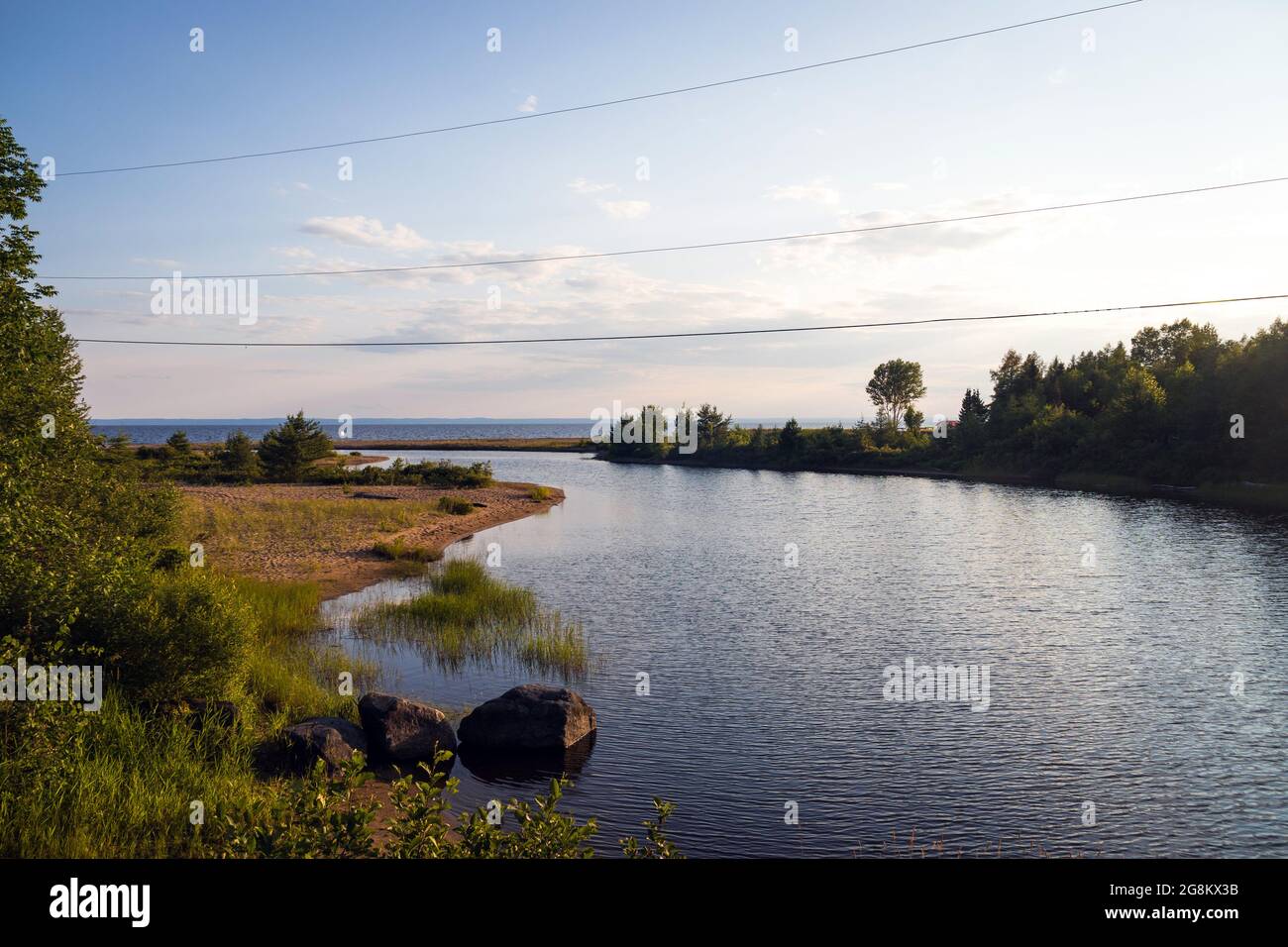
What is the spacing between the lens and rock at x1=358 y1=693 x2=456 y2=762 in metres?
14.6

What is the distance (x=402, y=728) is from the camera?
48.7 feet

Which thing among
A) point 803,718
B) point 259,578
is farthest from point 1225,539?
point 259,578

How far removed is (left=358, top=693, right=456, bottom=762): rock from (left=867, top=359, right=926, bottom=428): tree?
13851cm

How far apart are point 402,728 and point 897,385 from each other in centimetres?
14283

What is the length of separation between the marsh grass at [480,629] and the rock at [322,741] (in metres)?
6.39

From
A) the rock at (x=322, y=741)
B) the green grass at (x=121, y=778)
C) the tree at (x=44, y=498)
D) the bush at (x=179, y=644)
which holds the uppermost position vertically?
the tree at (x=44, y=498)

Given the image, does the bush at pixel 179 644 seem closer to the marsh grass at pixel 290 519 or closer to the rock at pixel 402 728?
the rock at pixel 402 728

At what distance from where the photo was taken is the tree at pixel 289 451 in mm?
75562

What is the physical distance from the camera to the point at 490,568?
35.3 m

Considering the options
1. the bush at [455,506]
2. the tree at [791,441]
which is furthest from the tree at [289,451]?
the tree at [791,441]

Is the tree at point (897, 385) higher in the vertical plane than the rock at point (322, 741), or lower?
higher

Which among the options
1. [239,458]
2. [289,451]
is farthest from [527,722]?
[239,458]

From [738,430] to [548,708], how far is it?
120 meters
